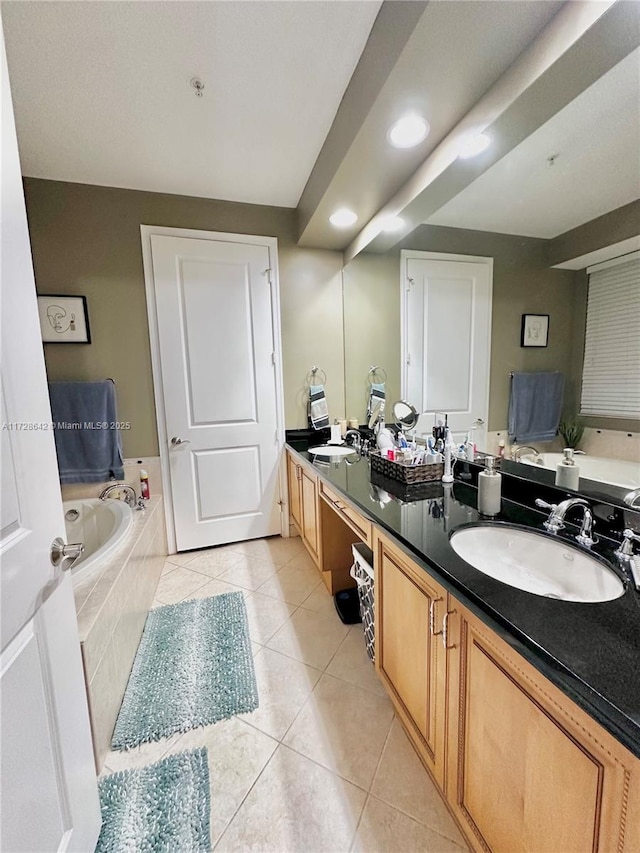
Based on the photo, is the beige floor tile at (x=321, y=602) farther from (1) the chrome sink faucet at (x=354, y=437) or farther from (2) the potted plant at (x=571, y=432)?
(2) the potted plant at (x=571, y=432)

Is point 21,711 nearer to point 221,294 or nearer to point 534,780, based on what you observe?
point 534,780

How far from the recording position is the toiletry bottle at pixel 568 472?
45.1 inches

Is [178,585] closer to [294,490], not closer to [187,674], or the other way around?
[187,674]

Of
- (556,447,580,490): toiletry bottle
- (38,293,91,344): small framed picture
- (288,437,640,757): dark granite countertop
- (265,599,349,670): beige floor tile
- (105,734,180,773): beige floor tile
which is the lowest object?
(105,734,180,773): beige floor tile

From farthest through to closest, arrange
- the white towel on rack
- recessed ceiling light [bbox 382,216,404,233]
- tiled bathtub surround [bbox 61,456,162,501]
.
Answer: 1. the white towel on rack
2. tiled bathtub surround [bbox 61,456,162,501]
3. recessed ceiling light [bbox 382,216,404,233]

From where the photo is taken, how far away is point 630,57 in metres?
0.85

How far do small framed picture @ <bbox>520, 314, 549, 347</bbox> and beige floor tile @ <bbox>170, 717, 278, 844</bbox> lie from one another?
1723mm

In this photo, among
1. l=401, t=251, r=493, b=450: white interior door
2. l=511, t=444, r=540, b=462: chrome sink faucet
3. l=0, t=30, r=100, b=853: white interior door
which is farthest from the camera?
l=401, t=251, r=493, b=450: white interior door

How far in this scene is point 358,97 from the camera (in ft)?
4.52

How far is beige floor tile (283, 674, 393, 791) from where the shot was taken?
1187 millimetres

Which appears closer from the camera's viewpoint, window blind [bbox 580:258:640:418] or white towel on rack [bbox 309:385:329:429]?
window blind [bbox 580:258:640:418]

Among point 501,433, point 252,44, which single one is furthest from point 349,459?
point 252,44

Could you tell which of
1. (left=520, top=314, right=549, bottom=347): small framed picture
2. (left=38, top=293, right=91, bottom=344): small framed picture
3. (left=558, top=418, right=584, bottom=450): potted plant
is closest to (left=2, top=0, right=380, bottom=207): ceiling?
(left=38, top=293, right=91, bottom=344): small framed picture

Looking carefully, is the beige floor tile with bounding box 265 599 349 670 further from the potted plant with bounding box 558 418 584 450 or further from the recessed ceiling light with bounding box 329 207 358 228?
the recessed ceiling light with bounding box 329 207 358 228
